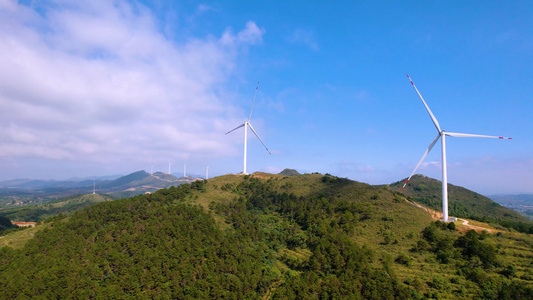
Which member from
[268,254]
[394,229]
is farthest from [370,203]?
[268,254]

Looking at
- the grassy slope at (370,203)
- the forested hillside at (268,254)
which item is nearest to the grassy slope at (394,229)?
the grassy slope at (370,203)

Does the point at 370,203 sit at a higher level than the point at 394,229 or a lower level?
higher

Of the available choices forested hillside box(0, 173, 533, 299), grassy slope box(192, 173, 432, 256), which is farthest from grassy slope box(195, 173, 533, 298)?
forested hillside box(0, 173, 533, 299)

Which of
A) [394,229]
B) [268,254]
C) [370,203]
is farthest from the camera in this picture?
[370,203]

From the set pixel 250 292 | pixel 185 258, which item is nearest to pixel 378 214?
pixel 250 292

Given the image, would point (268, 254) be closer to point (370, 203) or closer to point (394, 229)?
point (394, 229)

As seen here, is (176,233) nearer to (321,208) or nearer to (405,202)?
(321,208)

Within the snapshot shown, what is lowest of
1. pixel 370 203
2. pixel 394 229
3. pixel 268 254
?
pixel 268 254

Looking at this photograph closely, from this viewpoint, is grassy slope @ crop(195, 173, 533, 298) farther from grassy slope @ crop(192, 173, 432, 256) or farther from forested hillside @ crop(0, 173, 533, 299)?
forested hillside @ crop(0, 173, 533, 299)

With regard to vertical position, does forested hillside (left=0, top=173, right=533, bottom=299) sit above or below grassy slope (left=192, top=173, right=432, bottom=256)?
below
